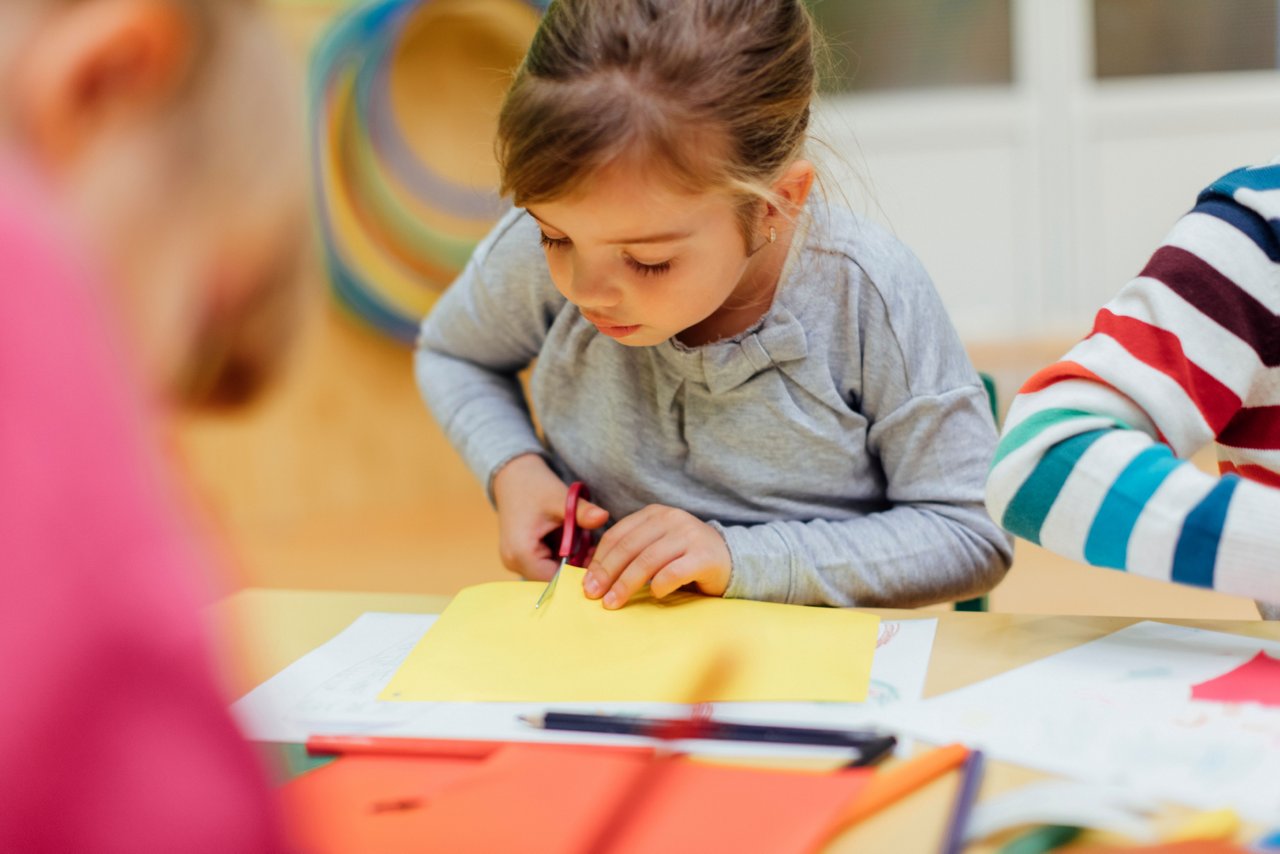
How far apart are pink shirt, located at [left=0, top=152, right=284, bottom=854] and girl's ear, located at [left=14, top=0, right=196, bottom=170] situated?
1cm

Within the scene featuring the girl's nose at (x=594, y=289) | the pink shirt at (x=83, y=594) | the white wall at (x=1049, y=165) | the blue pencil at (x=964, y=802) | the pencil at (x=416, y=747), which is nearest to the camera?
the pink shirt at (x=83, y=594)

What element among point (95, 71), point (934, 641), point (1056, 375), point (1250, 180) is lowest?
point (934, 641)

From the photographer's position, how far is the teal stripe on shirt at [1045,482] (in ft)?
2.44

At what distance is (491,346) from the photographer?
1.06 meters

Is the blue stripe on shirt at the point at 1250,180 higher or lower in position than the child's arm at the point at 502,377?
higher

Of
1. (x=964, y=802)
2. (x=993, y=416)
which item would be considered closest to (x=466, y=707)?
(x=964, y=802)

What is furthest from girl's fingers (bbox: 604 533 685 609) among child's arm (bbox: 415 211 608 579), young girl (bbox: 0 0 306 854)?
young girl (bbox: 0 0 306 854)

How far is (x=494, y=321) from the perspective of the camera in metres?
1.04

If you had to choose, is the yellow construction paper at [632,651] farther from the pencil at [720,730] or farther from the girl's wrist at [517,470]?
the girl's wrist at [517,470]

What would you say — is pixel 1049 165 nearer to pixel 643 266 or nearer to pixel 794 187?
pixel 794 187

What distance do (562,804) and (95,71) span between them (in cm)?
41

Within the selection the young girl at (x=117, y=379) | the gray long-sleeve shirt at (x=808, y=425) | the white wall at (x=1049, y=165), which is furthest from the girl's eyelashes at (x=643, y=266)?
the white wall at (x=1049, y=165)

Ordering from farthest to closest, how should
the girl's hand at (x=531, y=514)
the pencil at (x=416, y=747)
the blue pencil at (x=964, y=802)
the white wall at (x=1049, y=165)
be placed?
the white wall at (x=1049, y=165) → the girl's hand at (x=531, y=514) → the pencil at (x=416, y=747) → the blue pencil at (x=964, y=802)

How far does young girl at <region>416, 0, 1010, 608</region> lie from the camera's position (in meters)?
0.79
